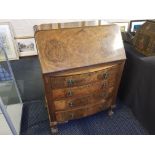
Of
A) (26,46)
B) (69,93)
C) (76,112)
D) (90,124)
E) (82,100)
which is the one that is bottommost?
(90,124)

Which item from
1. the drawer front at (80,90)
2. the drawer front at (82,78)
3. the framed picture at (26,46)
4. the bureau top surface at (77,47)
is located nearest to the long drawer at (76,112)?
the drawer front at (80,90)

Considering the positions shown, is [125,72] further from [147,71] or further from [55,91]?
[55,91]

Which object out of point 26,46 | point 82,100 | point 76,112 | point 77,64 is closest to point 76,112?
point 76,112

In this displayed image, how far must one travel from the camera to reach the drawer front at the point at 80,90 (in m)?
1.25

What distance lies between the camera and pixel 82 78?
1.22m

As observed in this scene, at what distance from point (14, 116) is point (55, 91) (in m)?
0.70

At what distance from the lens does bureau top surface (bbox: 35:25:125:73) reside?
1.10 m

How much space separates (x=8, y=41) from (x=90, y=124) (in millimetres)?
1231

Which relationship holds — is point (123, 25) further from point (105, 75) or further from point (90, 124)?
point (90, 124)

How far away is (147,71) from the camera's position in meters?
1.34

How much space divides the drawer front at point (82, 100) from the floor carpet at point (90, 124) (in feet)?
1.12

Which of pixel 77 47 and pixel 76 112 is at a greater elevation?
pixel 77 47
